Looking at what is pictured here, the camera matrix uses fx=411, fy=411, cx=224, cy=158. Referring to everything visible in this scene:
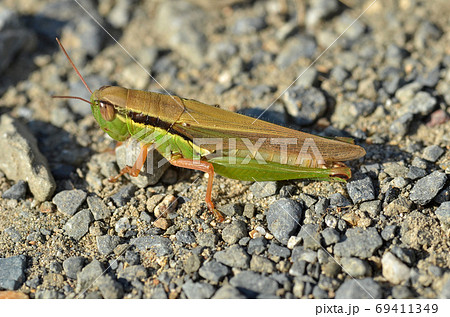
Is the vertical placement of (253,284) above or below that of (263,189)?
below

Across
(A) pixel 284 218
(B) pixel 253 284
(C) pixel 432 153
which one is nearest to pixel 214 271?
(B) pixel 253 284

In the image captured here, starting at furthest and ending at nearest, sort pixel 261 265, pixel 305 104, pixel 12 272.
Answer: pixel 305 104
pixel 12 272
pixel 261 265

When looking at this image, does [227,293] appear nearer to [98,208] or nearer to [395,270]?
[395,270]

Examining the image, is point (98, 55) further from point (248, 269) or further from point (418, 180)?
point (418, 180)

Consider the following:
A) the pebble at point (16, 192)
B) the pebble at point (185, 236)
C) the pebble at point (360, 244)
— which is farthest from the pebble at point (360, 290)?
the pebble at point (16, 192)

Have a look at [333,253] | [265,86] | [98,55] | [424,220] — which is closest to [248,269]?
[333,253]

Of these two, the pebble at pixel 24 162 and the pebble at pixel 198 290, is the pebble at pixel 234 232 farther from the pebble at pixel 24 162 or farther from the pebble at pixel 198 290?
the pebble at pixel 24 162

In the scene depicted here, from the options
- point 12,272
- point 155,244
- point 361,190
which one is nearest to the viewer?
point 12,272
